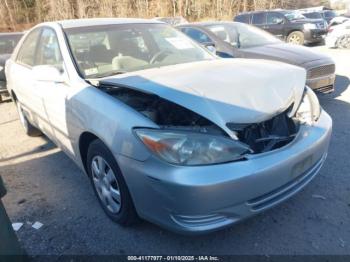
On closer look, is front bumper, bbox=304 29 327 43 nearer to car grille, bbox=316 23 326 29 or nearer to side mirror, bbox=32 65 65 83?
car grille, bbox=316 23 326 29

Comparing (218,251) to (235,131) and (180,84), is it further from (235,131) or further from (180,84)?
(180,84)

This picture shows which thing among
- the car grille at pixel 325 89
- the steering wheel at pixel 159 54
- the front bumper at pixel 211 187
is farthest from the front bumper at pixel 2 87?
the car grille at pixel 325 89

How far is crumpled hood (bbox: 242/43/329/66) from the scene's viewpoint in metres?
5.21

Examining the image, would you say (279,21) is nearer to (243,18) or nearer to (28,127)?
(243,18)

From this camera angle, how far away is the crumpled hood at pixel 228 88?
2033mm

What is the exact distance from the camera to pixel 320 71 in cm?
519

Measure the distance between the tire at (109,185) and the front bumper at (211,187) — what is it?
15 cm

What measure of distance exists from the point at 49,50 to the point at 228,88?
2.12 metres

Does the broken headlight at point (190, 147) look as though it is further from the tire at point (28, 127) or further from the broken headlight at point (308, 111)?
the tire at point (28, 127)

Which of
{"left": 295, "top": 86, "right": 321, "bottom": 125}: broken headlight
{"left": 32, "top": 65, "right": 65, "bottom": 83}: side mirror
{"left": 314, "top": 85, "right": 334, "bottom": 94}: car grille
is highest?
{"left": 32, "top": 65, "right": 65, "bottom": 83}: side mirror

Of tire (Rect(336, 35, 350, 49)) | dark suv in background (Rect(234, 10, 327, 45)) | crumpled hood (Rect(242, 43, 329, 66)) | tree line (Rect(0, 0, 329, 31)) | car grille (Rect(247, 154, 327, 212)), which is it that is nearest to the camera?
car grille (Rect(247, 154, 327, 212))

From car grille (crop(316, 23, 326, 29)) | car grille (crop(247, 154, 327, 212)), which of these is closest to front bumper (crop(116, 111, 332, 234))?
car grille (crop(247, 154, 327, 212))

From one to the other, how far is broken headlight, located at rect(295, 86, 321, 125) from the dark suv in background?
11.4m

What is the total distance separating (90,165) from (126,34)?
151 cm
